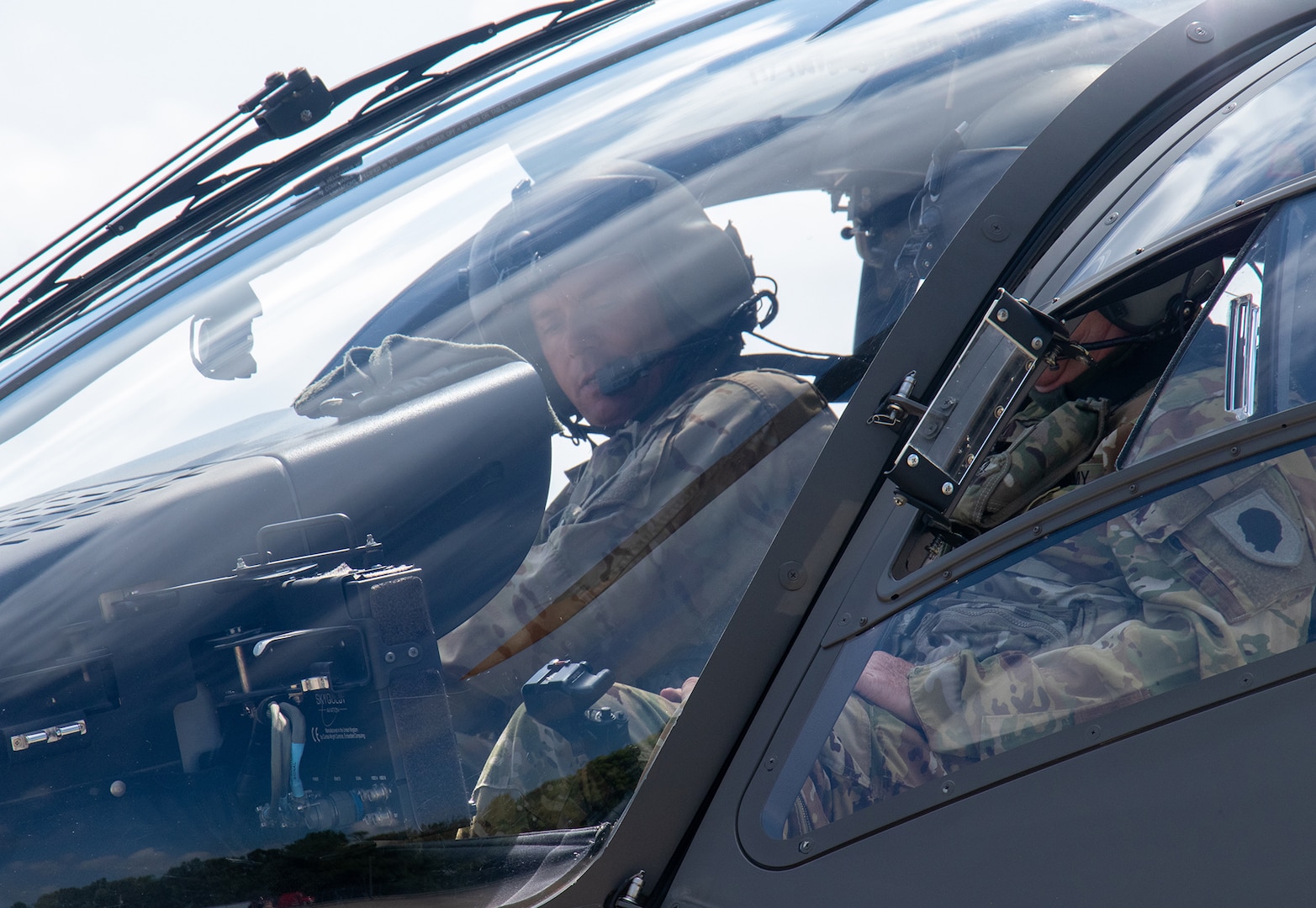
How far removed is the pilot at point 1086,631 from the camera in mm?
1189

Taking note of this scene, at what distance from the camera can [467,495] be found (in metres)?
1.50

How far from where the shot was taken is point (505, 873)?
1.37 meters

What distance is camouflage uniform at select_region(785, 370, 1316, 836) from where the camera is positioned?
1188 mm

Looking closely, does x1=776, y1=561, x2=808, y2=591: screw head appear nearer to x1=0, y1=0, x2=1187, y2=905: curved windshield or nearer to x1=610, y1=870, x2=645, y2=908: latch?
x1=0, y1=0, x2=1187, y2=905: curved windshield

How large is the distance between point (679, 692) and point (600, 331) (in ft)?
1.88

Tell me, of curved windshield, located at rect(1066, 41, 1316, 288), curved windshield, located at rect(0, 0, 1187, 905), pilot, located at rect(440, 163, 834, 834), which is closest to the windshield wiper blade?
curved windshield, located at rect(0, 0, 1187, 905)

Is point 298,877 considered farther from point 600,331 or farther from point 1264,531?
point 1264,531

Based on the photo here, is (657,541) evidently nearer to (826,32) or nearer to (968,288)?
(968,288)

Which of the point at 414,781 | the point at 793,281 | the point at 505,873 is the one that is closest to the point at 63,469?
the point at 414,781

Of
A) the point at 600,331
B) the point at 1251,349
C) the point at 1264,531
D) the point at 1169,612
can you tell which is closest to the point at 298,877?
the point at 600,331

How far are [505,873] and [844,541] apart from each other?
653mm

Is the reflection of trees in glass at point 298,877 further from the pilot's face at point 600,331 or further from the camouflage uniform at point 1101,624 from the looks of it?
the pilot's face at point 600,331

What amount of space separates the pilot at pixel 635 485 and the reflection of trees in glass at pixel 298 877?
119mm

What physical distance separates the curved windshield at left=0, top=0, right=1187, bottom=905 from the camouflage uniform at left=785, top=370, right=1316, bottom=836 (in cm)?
26
